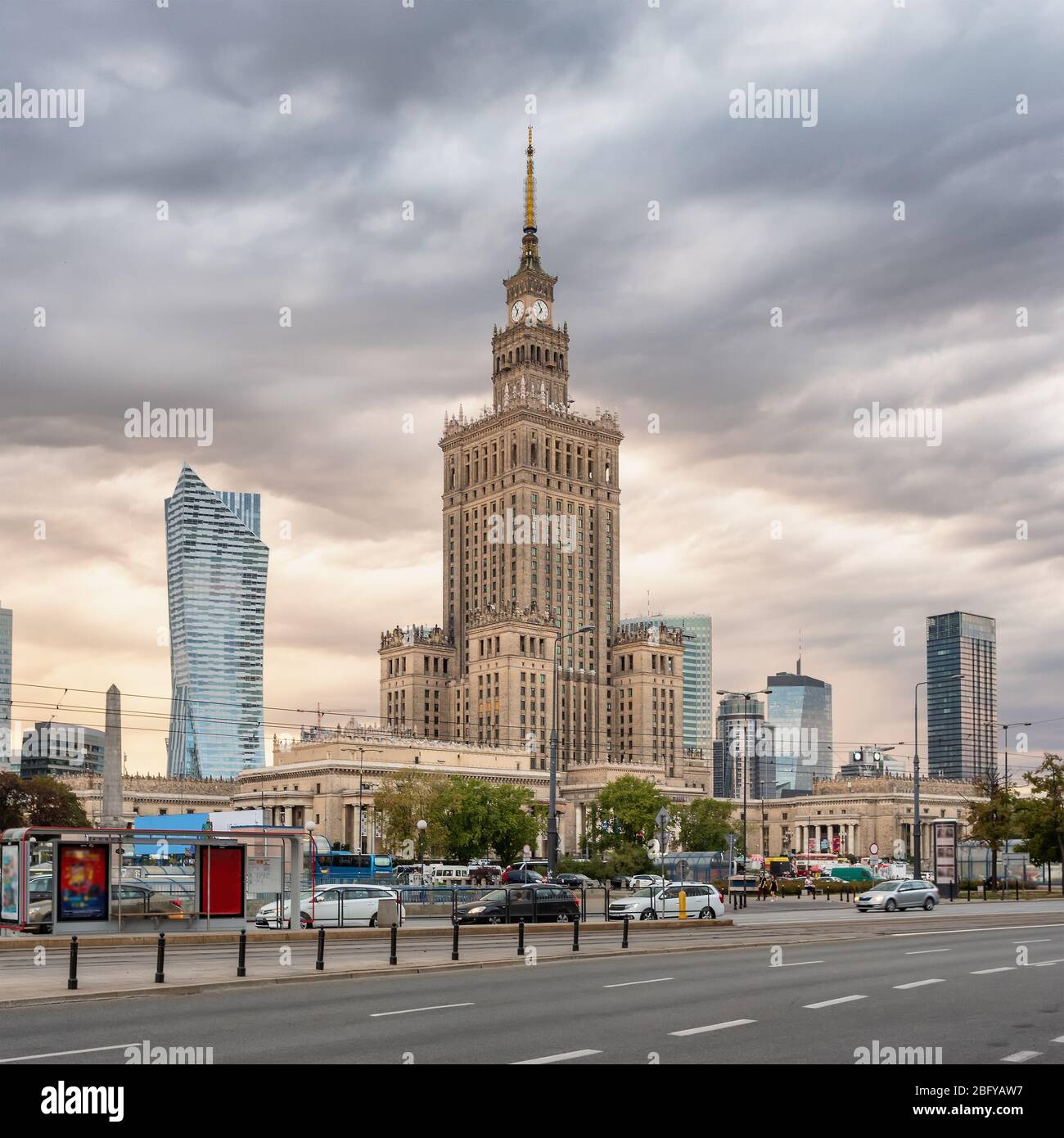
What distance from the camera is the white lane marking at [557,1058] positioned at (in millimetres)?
15566

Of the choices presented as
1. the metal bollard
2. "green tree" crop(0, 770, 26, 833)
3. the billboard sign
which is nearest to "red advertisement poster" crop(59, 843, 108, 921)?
the billboard sign

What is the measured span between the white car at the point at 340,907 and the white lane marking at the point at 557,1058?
31083 millimetres

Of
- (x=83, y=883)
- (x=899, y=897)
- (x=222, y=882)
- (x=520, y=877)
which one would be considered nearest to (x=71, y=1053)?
(x=83, y=883)

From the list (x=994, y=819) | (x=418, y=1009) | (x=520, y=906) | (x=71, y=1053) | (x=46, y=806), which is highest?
(x=71, y=1053)

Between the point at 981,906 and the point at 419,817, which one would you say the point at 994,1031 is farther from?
the point at 419,817

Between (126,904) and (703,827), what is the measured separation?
109661 mm

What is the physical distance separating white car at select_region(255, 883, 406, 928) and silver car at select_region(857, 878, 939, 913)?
86.5ft

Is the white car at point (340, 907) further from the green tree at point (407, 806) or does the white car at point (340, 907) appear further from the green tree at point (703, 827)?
the green tree at point (703, 827)

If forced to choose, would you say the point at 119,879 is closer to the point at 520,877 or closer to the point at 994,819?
the point at 520,877

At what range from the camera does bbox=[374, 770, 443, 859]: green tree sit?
4877 inches

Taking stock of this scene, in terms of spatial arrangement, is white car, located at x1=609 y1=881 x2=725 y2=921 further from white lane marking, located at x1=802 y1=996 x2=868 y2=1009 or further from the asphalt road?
white lane marking, located at x1=802 y1=996 x2=868 y2=1009

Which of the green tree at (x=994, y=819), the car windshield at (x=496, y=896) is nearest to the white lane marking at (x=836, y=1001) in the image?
the car windshield at (x=496, y=896)

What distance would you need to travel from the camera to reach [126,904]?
3988 cm

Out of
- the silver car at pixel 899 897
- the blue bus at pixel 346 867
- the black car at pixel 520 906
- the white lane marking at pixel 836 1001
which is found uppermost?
the white lane marking at pixel 836 1001
